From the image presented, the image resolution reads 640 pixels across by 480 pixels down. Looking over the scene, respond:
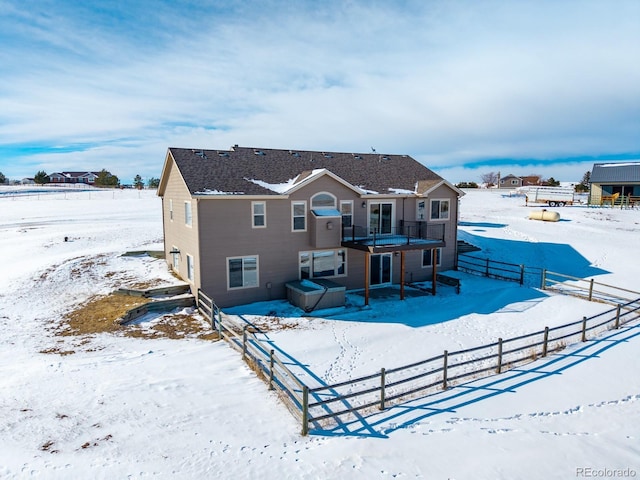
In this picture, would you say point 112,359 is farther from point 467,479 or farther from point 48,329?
point 467,479

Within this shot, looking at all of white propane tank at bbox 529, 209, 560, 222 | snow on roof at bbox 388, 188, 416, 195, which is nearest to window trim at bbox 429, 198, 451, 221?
snow on roof at bbox 388, 188, 416, 195

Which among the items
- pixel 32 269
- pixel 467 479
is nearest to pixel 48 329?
pixel 32 269

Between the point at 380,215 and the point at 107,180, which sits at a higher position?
the point at 107,180

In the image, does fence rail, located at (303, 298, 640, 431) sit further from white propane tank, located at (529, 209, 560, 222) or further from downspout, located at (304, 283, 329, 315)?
white propane tank, located at (529, 209, 560, 222)

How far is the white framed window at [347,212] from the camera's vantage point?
21.1 m

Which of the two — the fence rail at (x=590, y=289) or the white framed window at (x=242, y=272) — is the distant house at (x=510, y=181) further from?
the white framed window at (x=242, y=272)

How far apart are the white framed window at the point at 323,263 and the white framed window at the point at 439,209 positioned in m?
6.61

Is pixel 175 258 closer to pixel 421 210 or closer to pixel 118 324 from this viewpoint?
pixel 118 324

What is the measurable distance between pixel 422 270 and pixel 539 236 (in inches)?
605

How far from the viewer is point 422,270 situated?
2403cm

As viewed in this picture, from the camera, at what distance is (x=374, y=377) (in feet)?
35.0

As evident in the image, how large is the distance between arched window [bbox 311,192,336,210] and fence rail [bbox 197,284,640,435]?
6.94m

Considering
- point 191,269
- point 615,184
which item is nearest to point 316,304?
point 191,269

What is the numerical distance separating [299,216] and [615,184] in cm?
4868
